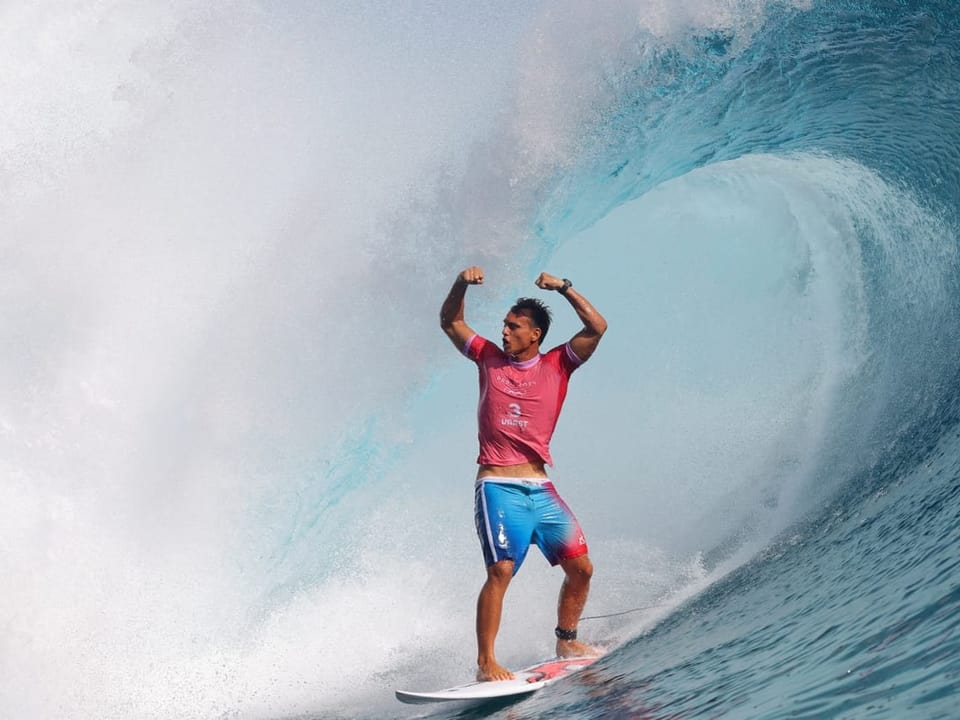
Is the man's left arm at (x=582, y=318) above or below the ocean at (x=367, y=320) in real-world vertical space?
below

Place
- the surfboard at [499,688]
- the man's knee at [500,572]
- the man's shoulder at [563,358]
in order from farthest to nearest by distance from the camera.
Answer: the man's shoulder at [563,358], the man's knee at [500,572], the surfboard at [499,688]

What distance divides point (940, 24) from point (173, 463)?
6.20 metres

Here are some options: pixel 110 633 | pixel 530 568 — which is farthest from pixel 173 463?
pixel 530 568

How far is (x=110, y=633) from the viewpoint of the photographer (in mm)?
6840

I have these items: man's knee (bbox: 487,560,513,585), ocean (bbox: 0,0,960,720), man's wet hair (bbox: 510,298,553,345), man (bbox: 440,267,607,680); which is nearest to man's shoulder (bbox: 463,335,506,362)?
man (bbox: 440,267,607,680)

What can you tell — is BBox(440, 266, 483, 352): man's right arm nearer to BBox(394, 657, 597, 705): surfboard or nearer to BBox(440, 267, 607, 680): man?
BBox(440, 267, 607, 680): man

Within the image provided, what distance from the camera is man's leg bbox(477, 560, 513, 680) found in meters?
5.04

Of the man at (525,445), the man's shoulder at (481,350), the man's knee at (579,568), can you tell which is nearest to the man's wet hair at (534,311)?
the man at (525,445)

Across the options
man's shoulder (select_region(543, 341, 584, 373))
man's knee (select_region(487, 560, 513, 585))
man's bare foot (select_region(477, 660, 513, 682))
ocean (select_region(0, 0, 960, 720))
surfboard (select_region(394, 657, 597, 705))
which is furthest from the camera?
ocean (select_region(0, 0, 960, 720))

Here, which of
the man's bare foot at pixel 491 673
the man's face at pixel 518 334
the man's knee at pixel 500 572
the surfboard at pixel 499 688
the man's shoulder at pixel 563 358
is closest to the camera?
the surfboard at pixel 499 688

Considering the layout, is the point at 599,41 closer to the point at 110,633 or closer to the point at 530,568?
the point at 530,568

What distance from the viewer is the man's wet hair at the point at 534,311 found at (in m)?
5.35

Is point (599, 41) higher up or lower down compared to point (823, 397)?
higher up

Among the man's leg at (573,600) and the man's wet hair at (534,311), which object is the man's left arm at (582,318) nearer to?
the man's wet hair at (534,311)
